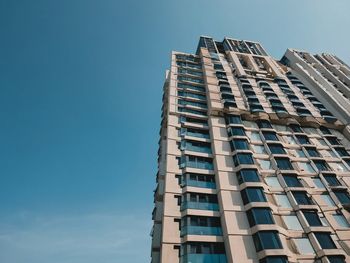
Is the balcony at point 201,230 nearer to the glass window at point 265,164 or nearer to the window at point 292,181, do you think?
the window at point 292,181

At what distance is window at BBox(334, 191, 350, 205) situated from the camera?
27.4m

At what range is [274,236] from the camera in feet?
71.8

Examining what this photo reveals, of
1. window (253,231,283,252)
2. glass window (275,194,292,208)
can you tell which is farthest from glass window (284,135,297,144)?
window (253,231,283,252)

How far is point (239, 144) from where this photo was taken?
1243 inches

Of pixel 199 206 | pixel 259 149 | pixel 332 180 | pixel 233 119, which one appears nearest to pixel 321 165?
pixel 332 180

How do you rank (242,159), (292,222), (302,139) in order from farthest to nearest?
(302,139) → (242,159) → (292,222)

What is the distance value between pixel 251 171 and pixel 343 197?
10416 millimetres

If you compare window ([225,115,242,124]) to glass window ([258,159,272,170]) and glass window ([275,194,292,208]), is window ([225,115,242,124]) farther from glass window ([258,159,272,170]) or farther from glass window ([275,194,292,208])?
glass window ([275,194,292,208])

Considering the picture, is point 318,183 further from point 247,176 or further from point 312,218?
point 247,176

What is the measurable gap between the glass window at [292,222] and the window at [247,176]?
15.0 ft

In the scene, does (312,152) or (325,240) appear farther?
(312,152)

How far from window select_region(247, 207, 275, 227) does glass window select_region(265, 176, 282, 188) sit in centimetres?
504

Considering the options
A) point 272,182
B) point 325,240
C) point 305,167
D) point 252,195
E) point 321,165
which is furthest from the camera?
point 321,165

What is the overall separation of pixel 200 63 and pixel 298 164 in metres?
31.0
